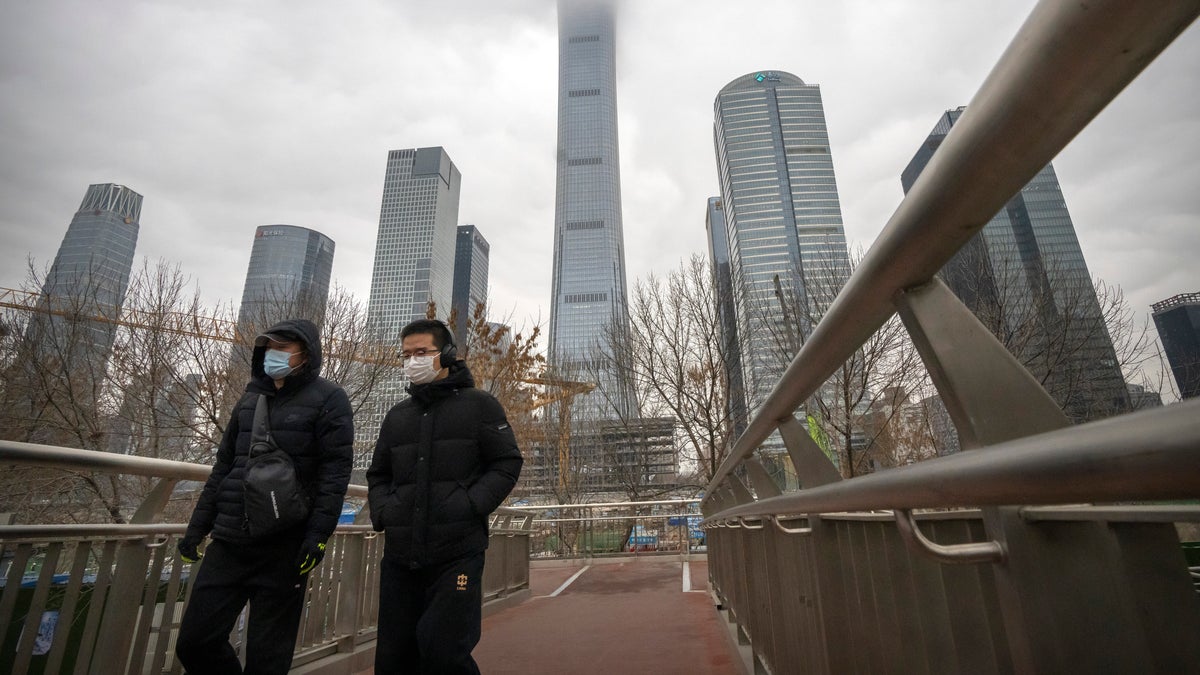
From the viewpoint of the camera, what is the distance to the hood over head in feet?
9.09

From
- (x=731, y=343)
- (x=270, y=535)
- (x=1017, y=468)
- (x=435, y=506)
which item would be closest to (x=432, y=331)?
(x=435, y=506)

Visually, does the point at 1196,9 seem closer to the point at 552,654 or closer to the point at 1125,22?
the point at 1125,22

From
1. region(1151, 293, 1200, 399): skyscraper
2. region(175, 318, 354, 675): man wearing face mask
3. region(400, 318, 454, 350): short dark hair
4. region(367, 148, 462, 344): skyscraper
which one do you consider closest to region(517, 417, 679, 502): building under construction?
region(400, 318, 454, 350): short dark hair

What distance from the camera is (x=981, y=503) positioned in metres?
0.63

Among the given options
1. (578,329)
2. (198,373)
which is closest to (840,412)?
(198,373)

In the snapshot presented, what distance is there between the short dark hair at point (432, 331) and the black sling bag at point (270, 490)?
0.78 metres

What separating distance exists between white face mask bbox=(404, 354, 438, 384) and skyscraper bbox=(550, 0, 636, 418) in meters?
106

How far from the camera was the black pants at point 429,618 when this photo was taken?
7.23 ft

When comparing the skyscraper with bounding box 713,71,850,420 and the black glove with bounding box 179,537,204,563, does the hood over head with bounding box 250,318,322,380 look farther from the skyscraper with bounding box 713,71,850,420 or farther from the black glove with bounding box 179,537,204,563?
the skyscraper with bounding box 713,71,850,420

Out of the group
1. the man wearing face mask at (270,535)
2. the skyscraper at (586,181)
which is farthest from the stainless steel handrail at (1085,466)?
the skyscraper at (586,181)

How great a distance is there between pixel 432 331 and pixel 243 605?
143cm

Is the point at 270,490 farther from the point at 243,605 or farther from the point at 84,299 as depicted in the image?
the point at 84,299

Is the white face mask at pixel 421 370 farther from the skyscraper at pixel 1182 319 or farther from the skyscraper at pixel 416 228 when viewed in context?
the skyscraper at pixel 416 228

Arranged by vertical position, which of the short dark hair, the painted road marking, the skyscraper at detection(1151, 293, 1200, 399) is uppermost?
the short dark hair
